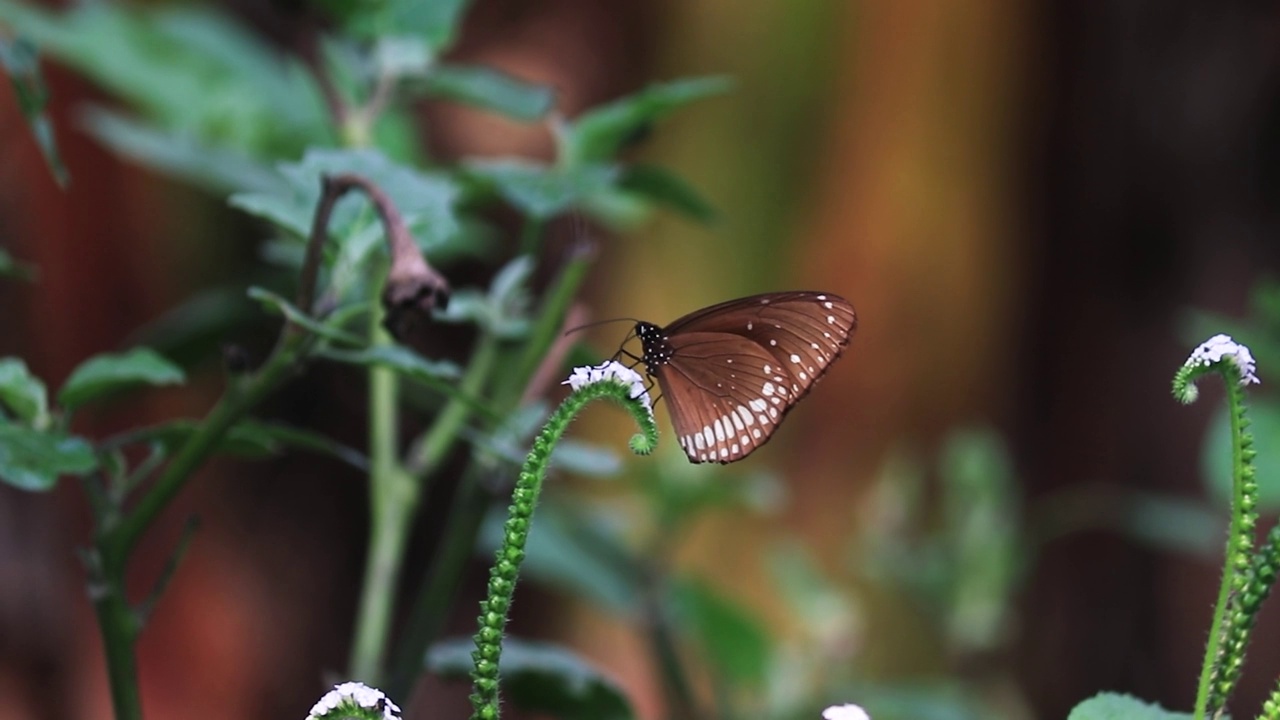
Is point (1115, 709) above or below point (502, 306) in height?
below

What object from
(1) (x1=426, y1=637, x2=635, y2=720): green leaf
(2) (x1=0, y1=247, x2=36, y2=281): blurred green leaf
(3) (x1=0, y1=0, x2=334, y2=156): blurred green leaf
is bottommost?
(1) (x1=426, y1=637, x2=635, y2=720): green leaf

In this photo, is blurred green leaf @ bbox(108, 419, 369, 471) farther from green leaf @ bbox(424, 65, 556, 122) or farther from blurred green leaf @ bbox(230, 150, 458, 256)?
green leaf @ bbox(424, 65, 556, 122)

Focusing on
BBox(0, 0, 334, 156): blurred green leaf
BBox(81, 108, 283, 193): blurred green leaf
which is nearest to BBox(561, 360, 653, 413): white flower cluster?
BBox(81, 108, 283, 193): blurred green leaf

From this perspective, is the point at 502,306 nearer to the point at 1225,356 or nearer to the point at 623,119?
the point at 623,119

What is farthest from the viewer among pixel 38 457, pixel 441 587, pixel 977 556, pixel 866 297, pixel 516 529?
pixel 866 297

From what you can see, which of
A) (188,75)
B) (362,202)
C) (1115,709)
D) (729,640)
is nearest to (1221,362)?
(1115,709)

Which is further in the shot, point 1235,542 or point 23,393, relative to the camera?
point 23,393
